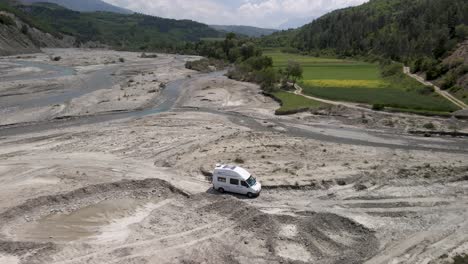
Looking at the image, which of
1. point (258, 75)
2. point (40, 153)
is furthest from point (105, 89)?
point (40, 153)

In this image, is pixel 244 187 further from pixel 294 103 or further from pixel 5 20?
pixel 5 20

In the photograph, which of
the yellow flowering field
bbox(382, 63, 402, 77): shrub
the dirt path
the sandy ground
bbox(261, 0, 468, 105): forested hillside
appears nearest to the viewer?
the sandy ground

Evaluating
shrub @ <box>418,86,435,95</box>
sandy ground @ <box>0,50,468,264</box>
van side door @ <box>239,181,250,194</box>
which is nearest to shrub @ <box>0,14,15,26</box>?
sandy ground @ <box>0,50,468,264</box>

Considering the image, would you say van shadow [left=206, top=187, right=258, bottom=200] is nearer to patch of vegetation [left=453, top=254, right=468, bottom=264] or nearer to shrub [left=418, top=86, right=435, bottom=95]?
patch of vegetation [left=453, top=254, right=468, bottom=264]

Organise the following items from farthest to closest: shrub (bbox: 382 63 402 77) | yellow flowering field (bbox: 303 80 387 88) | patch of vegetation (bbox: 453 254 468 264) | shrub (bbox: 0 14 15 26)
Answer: shrub (bbox: 0 14 15 26) < shrub (bbox: 382 63 402 77) < yellow flowering field (bbox: 303 80 387 88) < patch of vegetation (bbox: 453 254 468 264)

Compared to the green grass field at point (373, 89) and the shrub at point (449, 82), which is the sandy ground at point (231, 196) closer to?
the green grass field at point (373, 89)

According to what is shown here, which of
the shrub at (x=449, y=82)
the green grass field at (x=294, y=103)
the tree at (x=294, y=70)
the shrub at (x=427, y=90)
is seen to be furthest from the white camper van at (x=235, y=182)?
the tree at (x=294, y=70)

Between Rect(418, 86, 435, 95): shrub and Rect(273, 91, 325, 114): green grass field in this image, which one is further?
Rect(418, 86, 435, 95): shrub

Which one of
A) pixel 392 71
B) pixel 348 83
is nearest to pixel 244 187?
pixel 348 83
